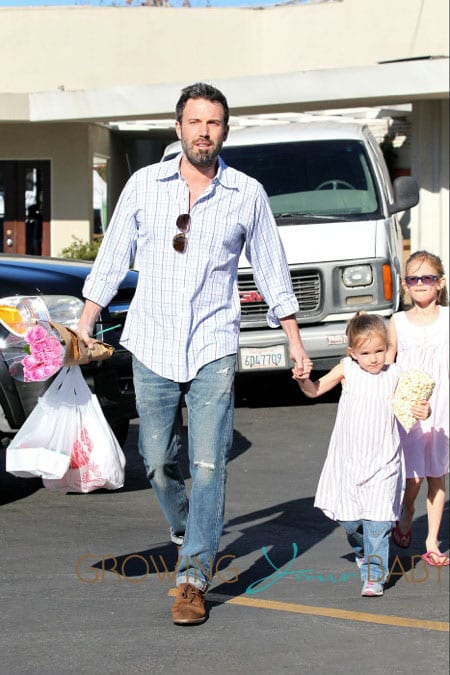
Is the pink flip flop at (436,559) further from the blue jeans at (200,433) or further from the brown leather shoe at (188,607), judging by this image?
the brown leather shoe at (188,607)

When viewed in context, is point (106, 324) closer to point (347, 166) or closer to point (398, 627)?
point (398, 627)

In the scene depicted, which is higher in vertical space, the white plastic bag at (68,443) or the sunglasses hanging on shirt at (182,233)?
the sunglasses hanging on shirt at (182,233)

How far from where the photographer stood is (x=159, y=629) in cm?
473

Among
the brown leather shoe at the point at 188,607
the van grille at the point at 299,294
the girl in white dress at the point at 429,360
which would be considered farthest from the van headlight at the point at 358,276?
the brown leather shoe at the point at 188,607

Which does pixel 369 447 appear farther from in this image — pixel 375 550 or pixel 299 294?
pixel 299 294

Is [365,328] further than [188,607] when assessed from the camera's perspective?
Yes

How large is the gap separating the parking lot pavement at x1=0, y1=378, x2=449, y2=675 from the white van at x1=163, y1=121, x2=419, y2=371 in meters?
2.49

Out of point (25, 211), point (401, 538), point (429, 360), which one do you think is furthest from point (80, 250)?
point (429, 360)

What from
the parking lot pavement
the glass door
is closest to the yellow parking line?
the parking lot pavement

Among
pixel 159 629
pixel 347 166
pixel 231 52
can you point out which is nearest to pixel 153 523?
pixel 159 629

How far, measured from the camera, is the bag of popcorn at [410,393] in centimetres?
488

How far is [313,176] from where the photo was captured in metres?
11.0

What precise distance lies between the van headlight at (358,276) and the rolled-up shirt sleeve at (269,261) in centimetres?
521

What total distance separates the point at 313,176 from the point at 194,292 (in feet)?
20.9
